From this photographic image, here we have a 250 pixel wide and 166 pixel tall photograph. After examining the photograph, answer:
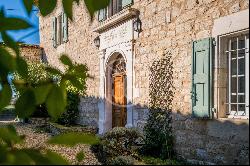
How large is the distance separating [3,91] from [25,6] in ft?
0.89

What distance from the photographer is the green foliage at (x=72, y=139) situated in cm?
74

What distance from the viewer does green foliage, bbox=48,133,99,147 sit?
0.74m

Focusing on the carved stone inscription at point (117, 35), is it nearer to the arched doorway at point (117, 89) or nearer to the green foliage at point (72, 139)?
the arched doorway at point (117, 89)

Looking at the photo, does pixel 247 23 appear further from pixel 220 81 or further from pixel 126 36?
pixel 126 36

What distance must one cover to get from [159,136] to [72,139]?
240 inches

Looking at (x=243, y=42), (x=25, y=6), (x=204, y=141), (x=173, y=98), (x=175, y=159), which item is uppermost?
(x=243, y=42)

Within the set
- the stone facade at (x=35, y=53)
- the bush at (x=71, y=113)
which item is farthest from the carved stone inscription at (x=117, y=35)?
the stone facade at (x=35, y=53)

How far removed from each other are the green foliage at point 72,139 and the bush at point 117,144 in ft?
17.4

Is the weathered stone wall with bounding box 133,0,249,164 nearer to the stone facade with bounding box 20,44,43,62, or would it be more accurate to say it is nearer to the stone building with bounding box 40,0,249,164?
the stone building with bounding box 40,0,249,164

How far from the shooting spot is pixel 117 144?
21.4 feet

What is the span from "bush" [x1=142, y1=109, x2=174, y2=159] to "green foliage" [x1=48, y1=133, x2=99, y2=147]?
5702mm

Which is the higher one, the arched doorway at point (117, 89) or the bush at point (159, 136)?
the arched doorway at point (117, 89)

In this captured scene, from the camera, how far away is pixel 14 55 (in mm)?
822

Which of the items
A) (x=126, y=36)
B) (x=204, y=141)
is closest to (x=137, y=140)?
Result: (x=204, y=141)
